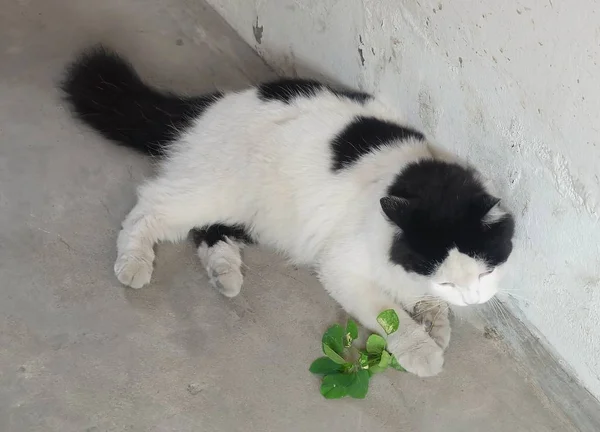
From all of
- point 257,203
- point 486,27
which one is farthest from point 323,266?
point 486,27

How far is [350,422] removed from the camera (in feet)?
6.02

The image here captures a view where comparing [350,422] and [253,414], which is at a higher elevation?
[350,422]

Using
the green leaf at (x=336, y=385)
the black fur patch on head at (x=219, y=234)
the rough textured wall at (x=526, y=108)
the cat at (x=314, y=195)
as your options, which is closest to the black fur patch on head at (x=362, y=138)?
the cat at (x=314, y=195)

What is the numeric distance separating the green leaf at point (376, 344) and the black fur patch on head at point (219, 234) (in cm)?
58

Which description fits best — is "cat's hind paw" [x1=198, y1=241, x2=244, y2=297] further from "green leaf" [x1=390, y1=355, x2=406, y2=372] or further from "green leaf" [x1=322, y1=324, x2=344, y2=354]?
"green leaf" [x1=390, y1=355, x2=406, y2=372]

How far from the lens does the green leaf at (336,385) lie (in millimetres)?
1854

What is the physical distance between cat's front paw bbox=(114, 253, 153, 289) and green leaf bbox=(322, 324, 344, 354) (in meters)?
0.59

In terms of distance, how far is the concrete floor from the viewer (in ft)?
5.99

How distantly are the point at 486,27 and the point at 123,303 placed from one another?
52.0 inches

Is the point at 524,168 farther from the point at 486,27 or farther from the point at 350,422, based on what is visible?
the point at 350,422

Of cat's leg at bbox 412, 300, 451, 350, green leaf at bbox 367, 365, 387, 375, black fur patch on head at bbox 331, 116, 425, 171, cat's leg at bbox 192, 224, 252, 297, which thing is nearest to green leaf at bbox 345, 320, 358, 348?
green leaf at bbox 367, 365, 387, 375

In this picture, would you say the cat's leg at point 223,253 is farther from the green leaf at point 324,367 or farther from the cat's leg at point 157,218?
the green leaf at point 324,367

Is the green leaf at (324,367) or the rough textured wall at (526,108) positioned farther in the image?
the green leaf at (324,367)

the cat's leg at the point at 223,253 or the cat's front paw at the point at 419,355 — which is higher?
the cat's front paw at the point at 419,355
